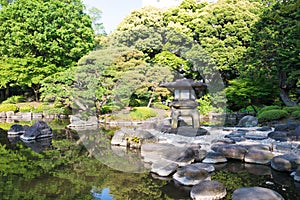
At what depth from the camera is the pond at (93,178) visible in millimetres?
4883

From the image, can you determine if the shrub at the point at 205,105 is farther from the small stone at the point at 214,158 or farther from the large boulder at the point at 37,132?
the small stone at the point at 214,158

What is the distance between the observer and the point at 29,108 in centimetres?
1805

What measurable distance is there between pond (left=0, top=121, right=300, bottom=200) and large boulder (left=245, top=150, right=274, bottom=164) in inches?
8.9

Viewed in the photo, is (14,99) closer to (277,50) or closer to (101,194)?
(277,50)

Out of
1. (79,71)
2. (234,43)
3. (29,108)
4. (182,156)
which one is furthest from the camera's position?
(29,108)

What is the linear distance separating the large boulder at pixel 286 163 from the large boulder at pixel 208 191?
192 cm

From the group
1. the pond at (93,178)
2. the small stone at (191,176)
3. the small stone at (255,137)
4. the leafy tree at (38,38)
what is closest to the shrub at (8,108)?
the leafy tree at (38,38)

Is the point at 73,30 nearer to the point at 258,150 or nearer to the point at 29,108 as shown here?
the point at 29,108

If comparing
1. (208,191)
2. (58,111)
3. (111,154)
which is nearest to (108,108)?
(58,111)

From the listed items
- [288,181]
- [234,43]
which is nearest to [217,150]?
[288,181]

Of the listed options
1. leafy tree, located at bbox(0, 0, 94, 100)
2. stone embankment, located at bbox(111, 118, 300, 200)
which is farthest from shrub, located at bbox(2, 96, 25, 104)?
stone embankment, located at bbox(111, 118, 300, 200)

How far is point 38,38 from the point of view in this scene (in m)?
18.8

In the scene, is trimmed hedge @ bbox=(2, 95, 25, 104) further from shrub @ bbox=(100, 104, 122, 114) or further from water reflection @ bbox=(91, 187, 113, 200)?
water reflection @ bbox=(91, 187, 113, 200)

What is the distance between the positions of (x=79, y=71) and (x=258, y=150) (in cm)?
1076
